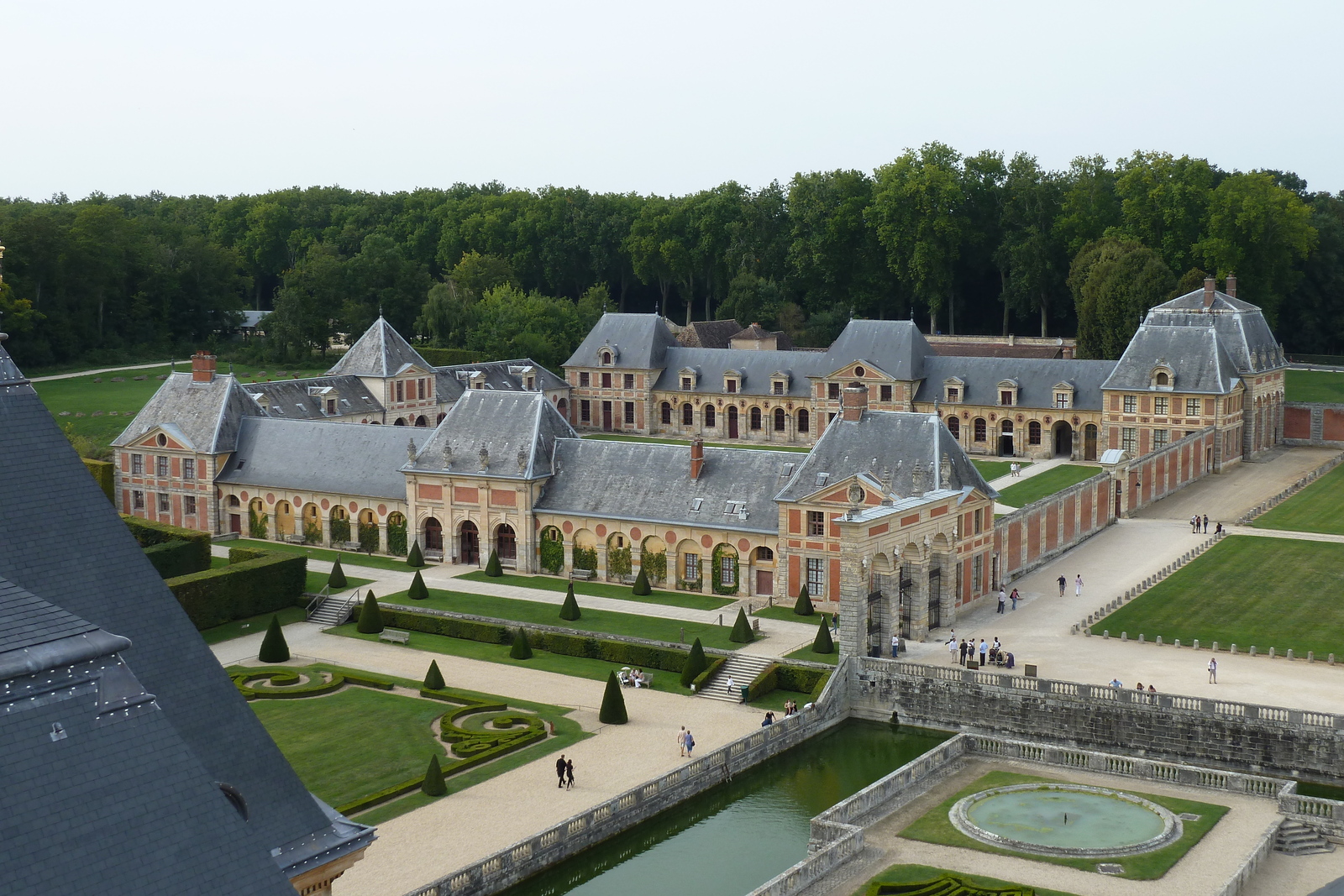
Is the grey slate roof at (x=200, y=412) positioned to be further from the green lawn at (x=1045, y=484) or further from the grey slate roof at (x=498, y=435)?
the green lawn at (x=1045, y=484)

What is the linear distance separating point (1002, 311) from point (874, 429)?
6915cm

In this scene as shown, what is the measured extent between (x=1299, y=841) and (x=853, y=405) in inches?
930

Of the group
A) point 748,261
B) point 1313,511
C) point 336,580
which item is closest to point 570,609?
point 336,580

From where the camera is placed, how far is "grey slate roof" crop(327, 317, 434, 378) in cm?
7994

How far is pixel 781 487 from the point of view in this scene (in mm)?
52094

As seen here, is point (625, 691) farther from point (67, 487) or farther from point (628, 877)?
point (67, 487)

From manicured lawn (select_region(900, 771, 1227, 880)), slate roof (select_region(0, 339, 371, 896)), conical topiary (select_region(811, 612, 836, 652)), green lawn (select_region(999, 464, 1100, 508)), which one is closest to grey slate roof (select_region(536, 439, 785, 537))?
conical topiary (select_region(811, 612, 836, 652))

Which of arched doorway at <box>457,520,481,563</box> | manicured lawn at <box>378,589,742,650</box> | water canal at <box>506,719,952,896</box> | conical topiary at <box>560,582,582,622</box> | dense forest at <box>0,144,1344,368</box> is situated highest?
dense forest at <box>0,144,1344,368</box>

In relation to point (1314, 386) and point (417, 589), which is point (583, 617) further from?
point (1314, 386)

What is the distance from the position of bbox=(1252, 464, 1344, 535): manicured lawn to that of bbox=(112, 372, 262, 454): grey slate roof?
141 feet

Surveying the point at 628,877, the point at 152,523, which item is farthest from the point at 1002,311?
the point at 628,877

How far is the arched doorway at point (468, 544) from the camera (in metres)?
57.3

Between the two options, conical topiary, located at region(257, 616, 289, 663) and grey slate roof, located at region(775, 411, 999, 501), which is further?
grey slate roof, located at region(775, 411, 999, 501)

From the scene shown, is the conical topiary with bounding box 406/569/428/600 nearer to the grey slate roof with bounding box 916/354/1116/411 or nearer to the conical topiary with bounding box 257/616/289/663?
the conical topiary with bounding box 257/616/289/663
